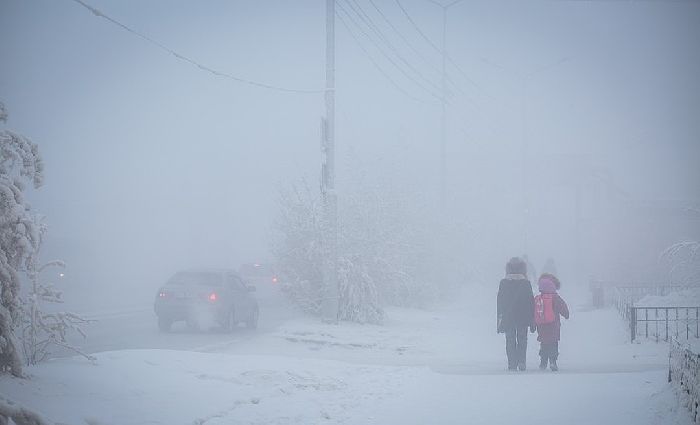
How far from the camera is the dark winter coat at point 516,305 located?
11.5 metres

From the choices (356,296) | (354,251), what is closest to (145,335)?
(356,296)

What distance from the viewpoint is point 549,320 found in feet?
37.6

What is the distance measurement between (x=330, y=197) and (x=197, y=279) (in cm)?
466

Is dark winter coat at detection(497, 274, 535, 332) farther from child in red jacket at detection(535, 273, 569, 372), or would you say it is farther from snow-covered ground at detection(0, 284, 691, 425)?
snow-covered ground at detection(0, 284, 691, 425)

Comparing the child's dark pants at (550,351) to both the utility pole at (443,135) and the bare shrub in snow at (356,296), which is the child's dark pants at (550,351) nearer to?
the bare shrub in snow at (356,296)

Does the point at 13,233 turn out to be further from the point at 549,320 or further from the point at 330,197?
the point at 330,197

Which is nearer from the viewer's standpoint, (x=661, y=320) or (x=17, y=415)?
(x=17, y=415)

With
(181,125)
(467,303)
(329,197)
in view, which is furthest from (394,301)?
(181,125)

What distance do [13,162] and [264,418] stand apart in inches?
168

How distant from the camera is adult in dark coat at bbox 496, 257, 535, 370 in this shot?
11.4m

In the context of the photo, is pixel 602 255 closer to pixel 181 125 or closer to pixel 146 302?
pixel 146 302

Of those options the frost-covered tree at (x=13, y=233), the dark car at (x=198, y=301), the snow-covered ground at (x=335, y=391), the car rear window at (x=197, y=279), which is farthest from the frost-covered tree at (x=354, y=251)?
the frost-covered tree at (x=13, y=233)

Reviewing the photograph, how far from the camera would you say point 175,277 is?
19.4 m

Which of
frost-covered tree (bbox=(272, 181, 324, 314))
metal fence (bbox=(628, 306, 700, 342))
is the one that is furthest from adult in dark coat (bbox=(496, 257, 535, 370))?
frost-covered tree (bbox=(272, 181, 324, 314))
